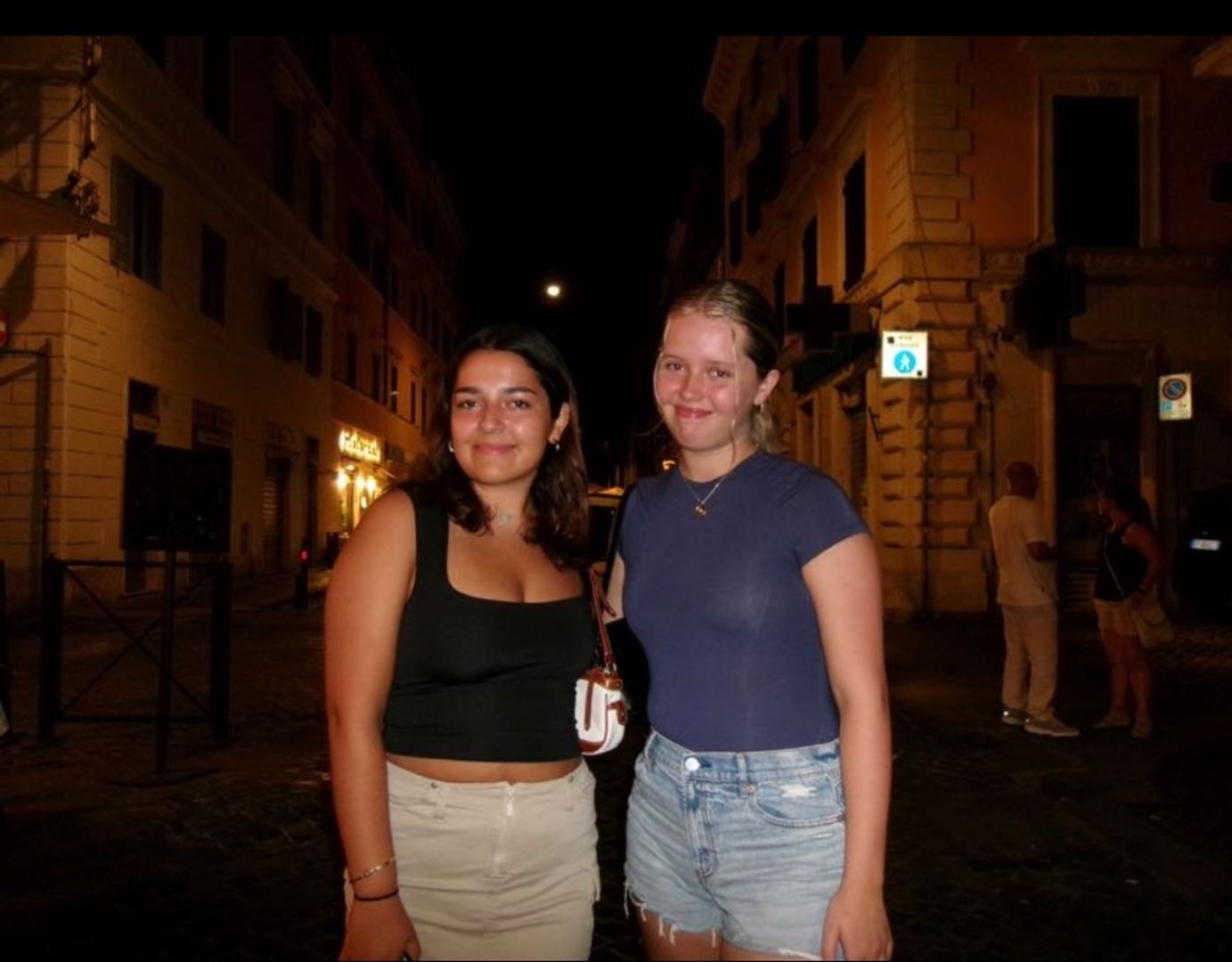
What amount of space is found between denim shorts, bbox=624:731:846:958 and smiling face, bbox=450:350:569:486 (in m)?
0.72

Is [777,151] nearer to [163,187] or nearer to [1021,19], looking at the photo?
[163,187]

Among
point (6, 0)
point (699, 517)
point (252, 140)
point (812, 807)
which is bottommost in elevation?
point (812, 807)

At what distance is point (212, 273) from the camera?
19.5 metres

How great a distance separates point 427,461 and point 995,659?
968 centimetres

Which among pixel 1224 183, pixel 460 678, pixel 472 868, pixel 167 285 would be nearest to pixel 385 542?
pixel 460 678

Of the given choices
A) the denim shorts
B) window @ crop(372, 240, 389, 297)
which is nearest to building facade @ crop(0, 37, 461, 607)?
window @ crop(372, 240, 389, 297)

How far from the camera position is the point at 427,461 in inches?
92.6

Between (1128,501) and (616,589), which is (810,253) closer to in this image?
(1128,501)

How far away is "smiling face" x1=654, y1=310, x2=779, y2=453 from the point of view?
86.4 inches

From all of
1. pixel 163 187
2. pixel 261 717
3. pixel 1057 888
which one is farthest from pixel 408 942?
Answer: pixel 163 187

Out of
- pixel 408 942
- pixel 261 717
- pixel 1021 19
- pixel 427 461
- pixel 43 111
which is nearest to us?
pixel 408 942

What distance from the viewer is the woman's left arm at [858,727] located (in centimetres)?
191

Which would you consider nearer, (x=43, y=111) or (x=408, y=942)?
(x=408, y=942)

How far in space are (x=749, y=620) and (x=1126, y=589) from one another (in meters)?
6.21
